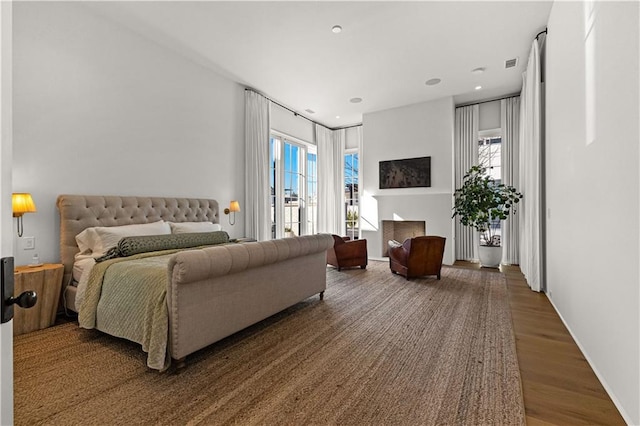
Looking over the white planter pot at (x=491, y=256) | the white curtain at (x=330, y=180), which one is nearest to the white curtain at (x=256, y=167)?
the white curtain at (x=330, y=180)

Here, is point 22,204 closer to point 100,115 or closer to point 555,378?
point 100,115

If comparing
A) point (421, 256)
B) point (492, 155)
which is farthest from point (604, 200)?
point (492, 155)

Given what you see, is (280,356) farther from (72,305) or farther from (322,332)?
(72,305)

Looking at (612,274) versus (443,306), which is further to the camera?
(443,306)

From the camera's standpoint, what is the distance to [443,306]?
136 inches

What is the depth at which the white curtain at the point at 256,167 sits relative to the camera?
548 centimetres

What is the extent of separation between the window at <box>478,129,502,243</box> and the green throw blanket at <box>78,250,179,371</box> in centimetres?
640

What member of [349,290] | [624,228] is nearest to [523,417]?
[624,228]

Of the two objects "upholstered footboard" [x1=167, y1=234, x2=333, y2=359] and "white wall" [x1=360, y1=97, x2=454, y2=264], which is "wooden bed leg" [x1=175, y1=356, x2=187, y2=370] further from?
"white wall" [x1=360, y1=97, x2=454, y2=264]

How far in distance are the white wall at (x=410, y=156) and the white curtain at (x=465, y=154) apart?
2.07 ft

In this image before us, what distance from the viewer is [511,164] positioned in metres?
6.18

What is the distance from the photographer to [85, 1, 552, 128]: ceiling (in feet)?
11.2

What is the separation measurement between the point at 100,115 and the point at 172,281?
272 centimetres

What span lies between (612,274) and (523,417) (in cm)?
99
